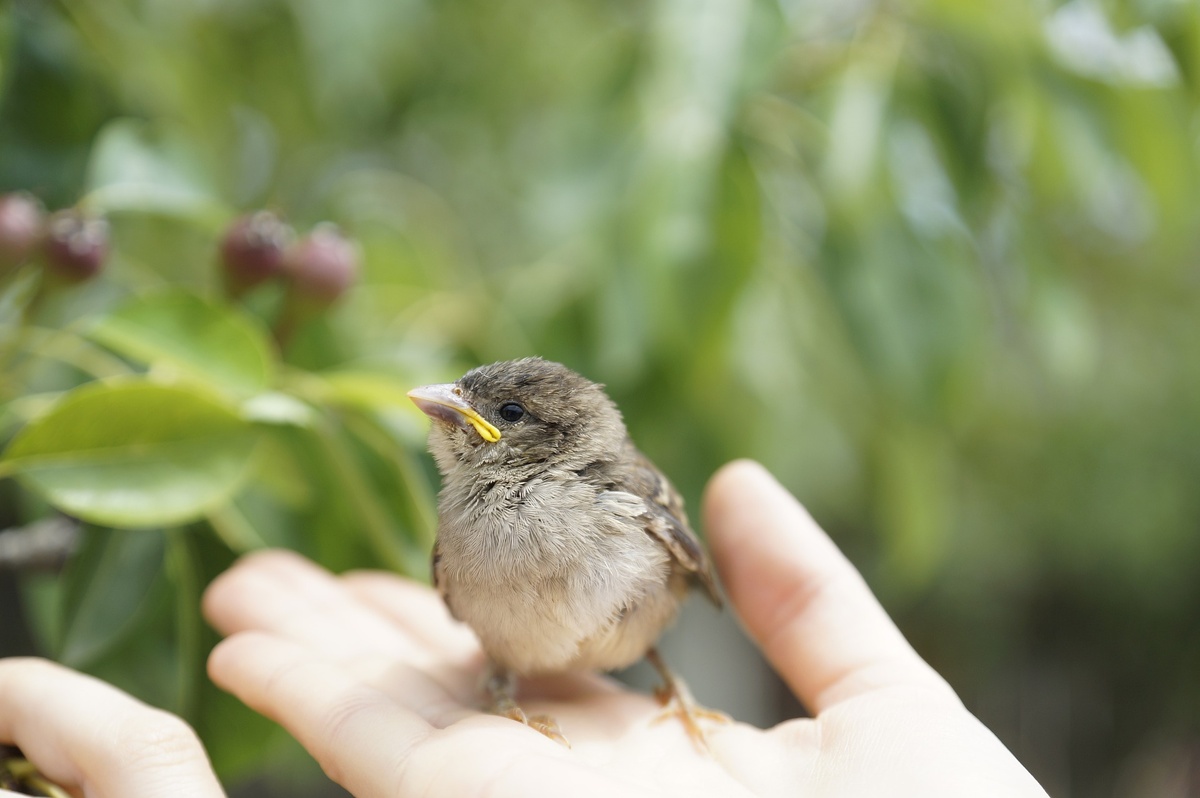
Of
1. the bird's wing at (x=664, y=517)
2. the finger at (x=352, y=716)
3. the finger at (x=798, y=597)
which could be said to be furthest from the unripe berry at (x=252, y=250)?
the finger at (x=798, y=597)

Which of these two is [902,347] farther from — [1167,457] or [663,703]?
[1167,457]

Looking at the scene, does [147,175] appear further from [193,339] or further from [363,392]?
[363,392]

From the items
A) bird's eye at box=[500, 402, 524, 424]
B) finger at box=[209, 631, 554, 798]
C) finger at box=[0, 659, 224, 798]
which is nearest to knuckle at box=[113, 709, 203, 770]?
finger at box=[0, 659, 224, 798]

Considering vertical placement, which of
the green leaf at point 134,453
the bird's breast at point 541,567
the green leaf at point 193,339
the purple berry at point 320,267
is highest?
the purple berry at point 320,267

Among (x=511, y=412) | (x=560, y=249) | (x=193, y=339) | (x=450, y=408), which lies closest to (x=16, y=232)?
(x=193, y=339)

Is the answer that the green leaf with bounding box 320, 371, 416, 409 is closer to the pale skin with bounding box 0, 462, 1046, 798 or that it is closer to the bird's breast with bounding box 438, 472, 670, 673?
the bird's breast with bounding box 438, 472, 670, 673

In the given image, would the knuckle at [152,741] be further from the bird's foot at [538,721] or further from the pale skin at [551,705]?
the bird's foot at [538,721]

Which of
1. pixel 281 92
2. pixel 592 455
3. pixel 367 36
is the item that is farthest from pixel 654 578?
pixel 281 92
